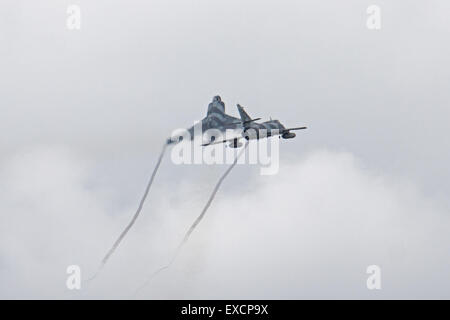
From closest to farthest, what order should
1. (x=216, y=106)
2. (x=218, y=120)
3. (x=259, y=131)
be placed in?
(x=259, y=131) → (x=218, y=120) → (x=216, y=106)

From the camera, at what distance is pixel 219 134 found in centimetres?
13275

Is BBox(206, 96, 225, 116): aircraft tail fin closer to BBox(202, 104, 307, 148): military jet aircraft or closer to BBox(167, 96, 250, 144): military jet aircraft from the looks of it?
BBox(167, 96, 250, 144): military jet aircraft

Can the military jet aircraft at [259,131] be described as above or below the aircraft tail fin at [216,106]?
below

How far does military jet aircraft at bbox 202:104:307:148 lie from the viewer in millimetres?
130712

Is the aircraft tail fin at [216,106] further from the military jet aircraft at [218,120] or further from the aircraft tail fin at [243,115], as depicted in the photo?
the aircraft tail fin at [243,115]

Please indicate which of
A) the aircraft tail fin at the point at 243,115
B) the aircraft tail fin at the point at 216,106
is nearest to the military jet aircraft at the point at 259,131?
the aircraft tail fin at the point at 243,115

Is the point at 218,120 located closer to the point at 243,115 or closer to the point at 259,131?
the point at 243,115

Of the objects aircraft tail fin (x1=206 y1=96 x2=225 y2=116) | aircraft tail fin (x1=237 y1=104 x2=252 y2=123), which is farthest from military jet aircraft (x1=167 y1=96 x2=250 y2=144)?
aircraft tail fin (x1=237 y1=104 x2=252 y2=123)

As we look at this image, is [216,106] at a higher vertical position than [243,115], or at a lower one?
higher

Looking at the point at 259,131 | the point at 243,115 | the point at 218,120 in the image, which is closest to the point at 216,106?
the point at 218,120

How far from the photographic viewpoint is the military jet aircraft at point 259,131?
130712mm

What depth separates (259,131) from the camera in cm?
13212
